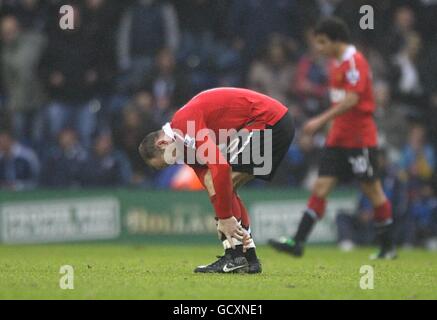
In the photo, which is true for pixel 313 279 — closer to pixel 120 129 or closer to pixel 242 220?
pixel 242 220

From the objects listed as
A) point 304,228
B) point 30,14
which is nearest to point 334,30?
point 304,228

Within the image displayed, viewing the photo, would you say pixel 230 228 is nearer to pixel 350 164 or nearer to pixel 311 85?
pixel 350 164

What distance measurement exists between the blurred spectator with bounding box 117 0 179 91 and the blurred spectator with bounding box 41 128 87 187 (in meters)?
2.07

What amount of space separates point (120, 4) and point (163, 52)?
1.41 metres

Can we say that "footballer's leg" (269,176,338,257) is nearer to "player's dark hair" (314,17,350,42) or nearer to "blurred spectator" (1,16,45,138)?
"player's dark hair" (314,17,350,42)

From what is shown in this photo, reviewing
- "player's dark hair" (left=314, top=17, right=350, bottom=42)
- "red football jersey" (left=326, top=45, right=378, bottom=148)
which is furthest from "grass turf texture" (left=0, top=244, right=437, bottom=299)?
"player's dark hair" (left=314, top=17, right=350, bottom=42)

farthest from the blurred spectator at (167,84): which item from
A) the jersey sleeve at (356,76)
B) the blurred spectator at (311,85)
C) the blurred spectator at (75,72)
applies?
the jersey sleeve at (356,76)

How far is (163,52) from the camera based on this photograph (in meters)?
18.5

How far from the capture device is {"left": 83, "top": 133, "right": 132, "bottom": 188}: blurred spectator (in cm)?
1750

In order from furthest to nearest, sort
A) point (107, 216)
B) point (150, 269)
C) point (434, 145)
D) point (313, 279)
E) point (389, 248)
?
point (434, 145)
point (107, 216)
point (389, 248)
point (150, 269)
point (313, 279)

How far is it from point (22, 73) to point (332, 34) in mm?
7819

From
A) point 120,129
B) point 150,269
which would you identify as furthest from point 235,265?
point 120,129

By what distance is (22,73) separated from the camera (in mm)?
18891

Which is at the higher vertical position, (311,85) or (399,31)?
(399,31)
